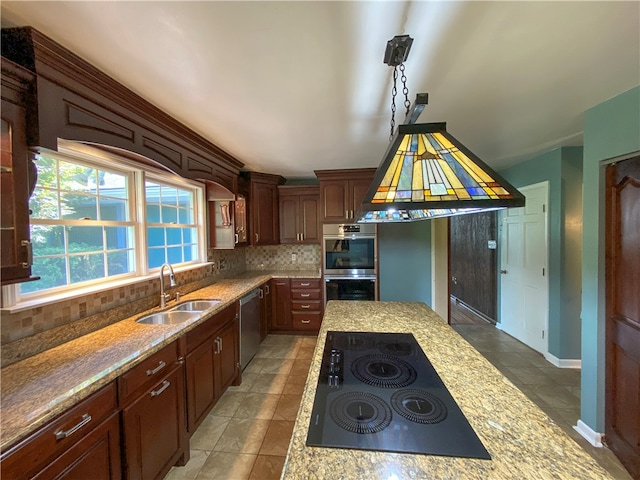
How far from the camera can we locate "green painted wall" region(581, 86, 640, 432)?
5.53 feet

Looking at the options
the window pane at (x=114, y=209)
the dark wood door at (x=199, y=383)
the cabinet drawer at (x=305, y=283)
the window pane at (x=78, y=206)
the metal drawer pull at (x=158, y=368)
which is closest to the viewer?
the metal drawer pull at (x=158, y=368)

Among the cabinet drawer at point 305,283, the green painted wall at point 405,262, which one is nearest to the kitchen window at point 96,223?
the cabinet drawer at point 305,283

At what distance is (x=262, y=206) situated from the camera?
3826 millimetres

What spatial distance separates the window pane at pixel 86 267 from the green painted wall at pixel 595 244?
364 centimetres

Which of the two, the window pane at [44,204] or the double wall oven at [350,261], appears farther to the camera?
the double wall oven at [350,261]

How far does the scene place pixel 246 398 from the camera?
2.35 m

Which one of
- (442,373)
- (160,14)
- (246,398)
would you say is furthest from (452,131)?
(246,398)

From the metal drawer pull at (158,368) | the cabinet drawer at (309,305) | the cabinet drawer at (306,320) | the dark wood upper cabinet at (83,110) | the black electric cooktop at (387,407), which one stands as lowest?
the cabinet drawer at (306,320)

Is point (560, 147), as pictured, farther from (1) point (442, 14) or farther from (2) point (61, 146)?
(2) point (61, 146)

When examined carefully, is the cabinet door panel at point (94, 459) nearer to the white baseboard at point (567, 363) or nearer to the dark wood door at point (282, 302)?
the dark wood door at point (282, 302)

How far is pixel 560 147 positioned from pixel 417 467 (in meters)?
3.50

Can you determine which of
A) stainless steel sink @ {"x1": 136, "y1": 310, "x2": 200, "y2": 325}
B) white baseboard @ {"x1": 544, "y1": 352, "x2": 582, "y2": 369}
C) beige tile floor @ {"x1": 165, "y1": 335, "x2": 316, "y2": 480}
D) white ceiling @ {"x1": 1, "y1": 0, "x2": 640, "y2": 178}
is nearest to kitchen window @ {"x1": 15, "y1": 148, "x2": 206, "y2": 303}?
stainless steel sink @ {"x1": 136, "y1": 310, "x2": 200, "y2": 325}

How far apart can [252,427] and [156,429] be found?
2.66 feet

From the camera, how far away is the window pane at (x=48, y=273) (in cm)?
145
